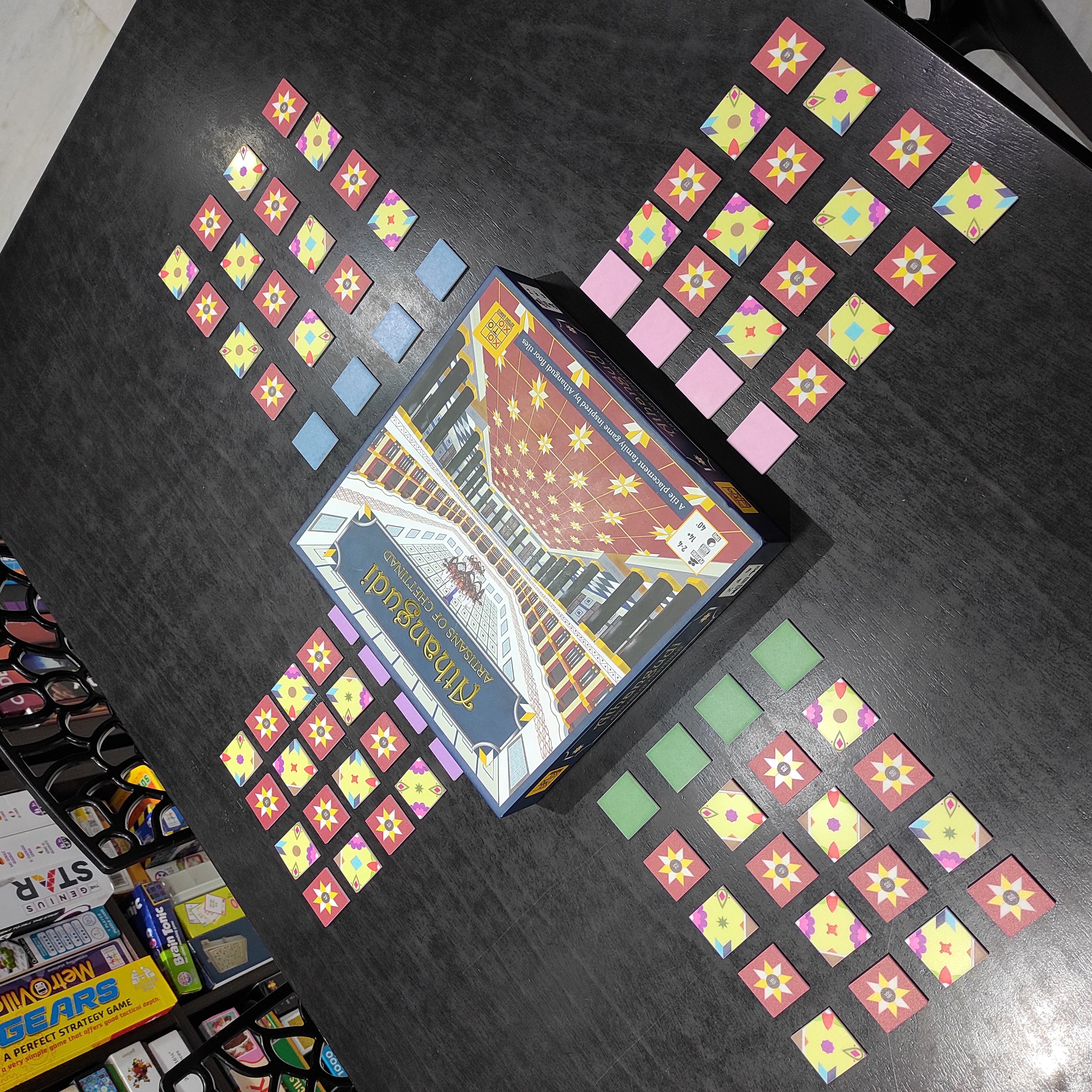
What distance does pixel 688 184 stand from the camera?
1.42m

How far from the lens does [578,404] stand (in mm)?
1421

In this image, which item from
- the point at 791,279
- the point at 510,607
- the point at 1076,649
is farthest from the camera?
the point at 510,607

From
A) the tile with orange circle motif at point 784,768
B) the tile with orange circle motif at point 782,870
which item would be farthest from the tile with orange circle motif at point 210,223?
the tile with orange circle motif at point 782,870

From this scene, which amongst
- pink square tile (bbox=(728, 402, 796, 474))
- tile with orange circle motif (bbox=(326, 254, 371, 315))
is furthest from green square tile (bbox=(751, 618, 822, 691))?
tile with orange circle motif (bbox=(326, 254, 371, 315))

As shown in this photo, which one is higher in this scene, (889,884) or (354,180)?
(354,180)

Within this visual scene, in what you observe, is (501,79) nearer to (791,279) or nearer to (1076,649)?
(791,279)

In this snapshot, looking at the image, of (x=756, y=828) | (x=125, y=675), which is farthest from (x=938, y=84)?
(x=125, y=675)

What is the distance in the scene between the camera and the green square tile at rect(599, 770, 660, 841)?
1511 millimetres

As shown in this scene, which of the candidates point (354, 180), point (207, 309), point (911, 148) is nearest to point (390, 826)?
point (207, 309)

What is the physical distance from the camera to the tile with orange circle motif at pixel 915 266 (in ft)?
4.13

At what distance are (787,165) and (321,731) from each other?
142cm

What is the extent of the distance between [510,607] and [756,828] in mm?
556

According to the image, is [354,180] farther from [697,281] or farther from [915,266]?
[915,266]

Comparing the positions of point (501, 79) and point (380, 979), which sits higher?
point (501, 79)
